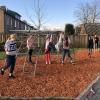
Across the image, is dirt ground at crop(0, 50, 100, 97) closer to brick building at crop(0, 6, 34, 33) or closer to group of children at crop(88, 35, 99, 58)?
group of children at crop(88, 35, 99, 58)

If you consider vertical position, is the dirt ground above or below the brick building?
below

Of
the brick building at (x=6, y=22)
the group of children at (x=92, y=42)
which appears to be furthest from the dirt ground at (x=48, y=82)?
the brick building at (x=6, y=22)

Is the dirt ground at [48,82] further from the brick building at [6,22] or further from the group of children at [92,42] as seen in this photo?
the brick building at [6,22]

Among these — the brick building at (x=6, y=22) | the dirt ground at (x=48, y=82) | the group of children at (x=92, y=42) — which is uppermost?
the brick building at (x=6, y=22)

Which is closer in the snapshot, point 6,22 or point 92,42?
point 92,42

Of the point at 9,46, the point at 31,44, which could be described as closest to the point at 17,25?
the point at 31,44

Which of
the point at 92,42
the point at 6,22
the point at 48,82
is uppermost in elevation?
the point at 6,22

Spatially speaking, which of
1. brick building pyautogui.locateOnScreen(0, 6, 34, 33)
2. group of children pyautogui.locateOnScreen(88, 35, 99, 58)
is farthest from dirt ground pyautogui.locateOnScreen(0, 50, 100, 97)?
brick building pyautogui.locateOnScreen(0, 6, 34, 33)

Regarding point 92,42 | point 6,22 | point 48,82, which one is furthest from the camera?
point 6,22

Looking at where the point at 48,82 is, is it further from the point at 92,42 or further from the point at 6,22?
the point at 6,22

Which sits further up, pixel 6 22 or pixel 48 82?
pixel 6 22

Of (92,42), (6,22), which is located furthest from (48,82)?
(6,22)

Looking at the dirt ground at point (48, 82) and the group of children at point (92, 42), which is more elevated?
the group of children at point (92, 42)

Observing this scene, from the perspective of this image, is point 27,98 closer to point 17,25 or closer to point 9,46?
point 9,46
